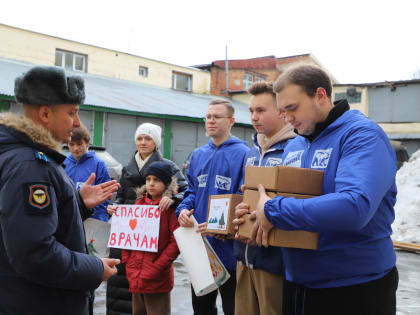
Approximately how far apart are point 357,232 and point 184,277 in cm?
456

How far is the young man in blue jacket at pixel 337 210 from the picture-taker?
1.96m

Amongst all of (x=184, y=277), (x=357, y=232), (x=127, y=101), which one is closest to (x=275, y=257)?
(x=357, y=232)

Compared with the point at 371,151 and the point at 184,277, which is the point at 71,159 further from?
the point at 371,151

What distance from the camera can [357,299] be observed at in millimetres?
2156

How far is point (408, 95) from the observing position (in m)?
26.9

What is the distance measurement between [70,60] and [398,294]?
21.9 metres

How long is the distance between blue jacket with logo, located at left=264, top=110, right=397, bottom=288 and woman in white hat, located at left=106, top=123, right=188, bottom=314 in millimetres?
Result: 2011

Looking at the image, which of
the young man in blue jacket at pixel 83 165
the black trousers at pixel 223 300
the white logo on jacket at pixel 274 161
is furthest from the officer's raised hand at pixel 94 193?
the young man in blue jacket at pixel 83 165

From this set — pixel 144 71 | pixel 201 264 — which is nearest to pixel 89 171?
pixel 201 264

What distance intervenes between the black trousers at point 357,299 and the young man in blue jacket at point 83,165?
2993mm

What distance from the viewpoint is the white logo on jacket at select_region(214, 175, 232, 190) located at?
3.80 metres

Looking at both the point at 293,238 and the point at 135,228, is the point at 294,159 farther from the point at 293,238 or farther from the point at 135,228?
the point at 135,228

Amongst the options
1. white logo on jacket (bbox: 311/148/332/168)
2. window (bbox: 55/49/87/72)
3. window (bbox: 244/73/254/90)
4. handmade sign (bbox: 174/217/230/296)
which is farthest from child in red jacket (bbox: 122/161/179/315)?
window (bbox: 244/73/254/90)

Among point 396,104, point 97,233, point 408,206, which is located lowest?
point 408,206
